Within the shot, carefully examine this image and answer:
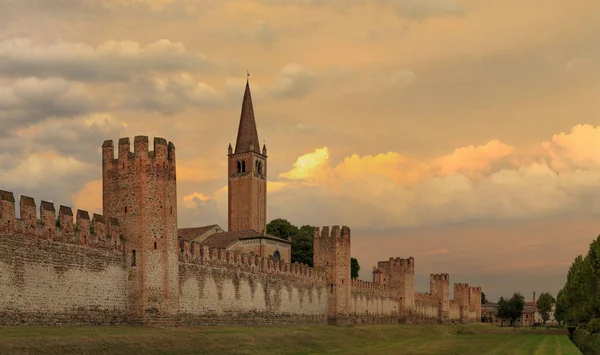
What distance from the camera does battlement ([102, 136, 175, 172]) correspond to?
4259 cm

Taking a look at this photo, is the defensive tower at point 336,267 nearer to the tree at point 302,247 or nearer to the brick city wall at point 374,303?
the brick city wall at point 374,303

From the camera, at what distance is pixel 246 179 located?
12762 cm

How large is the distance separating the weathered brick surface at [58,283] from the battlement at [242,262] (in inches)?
281

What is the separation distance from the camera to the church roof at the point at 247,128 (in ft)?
419

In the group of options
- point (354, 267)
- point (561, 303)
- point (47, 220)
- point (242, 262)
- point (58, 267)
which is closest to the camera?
point (47, 220)

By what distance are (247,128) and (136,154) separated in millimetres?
85563

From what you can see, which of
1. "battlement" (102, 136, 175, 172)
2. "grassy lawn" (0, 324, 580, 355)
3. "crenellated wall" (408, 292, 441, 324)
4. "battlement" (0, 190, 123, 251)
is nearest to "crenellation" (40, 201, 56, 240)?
"battlement" (0, 190, 123, 251)

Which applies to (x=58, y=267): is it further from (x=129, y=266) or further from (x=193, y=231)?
(x=193, y=231)

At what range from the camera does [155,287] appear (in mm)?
41656

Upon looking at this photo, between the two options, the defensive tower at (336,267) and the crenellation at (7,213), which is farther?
the defensive tower at (336,267)

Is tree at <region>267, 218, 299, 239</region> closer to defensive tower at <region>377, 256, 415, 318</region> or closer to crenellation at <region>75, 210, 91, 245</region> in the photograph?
defensive tower at <region>377, 256, 415, 318</region>

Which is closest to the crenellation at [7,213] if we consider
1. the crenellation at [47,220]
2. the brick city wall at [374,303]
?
the crenellation at [47,220]

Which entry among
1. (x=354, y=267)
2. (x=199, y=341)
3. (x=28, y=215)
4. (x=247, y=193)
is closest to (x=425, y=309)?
(x=354, y=267)

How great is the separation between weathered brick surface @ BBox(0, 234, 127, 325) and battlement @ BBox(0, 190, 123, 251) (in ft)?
1.08
